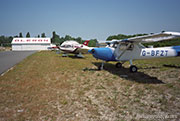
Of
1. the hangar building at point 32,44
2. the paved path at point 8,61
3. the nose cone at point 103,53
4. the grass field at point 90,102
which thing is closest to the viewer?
the grass field at point 90,102

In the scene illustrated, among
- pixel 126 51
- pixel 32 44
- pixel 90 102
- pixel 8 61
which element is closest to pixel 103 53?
pixel 126 51

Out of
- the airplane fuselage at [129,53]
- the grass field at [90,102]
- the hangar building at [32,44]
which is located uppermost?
the hangar building at [32,44]

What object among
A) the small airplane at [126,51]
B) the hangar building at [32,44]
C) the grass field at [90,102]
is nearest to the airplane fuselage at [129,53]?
the small airplane at [126,51]

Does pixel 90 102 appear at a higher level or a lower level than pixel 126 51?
lower

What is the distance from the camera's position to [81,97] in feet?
14.3

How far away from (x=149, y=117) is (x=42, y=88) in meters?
3.96

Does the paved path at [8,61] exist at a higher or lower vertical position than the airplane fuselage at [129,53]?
lower

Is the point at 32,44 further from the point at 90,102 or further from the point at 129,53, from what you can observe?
the point at 90,102

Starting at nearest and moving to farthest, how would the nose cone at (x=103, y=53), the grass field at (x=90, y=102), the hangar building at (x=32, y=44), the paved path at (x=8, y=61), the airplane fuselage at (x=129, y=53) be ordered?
the grass field at (x=90, y=102) < the nose cone at (x=103, y=53) < the airplane fuselage at (x=129, y=53) < the paved path at (x=8, y=61) < the hangar building at (x=32, y=44)

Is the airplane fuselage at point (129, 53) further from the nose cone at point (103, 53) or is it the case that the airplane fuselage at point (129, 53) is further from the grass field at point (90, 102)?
the grass field at point (90, 102)

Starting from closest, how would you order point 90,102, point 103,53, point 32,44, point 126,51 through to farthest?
point 90,102
point 103,53
point 126,51
point 32,44

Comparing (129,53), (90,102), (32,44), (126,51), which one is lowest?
(90,102)

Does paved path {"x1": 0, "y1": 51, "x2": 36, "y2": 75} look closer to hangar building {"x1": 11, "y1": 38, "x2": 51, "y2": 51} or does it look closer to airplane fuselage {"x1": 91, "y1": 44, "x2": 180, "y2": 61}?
airplane fuselage {"x1": 91, "y1": 44, "x2": 180, "y2": 61}

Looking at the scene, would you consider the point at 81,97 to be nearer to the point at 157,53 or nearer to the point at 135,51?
the point at 135,51
